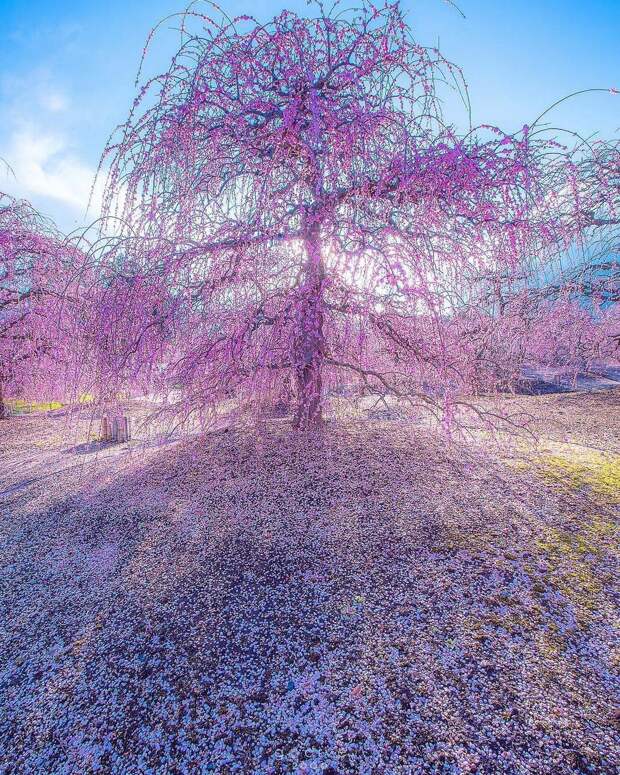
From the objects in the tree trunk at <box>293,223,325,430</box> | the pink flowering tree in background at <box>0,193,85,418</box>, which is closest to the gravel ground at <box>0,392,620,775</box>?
the tree trunk at <box>293,223,325,430</box>

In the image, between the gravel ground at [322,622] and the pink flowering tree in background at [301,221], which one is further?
the pink flowering tree in background at [301,221]

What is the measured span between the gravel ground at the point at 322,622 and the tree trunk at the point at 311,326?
72cm

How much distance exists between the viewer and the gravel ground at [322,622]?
1262 millimetres

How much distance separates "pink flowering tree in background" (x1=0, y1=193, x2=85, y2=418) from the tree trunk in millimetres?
3418

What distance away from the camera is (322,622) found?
1.75 meters

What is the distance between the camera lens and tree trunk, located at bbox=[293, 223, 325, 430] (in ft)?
9.61

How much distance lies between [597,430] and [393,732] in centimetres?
462

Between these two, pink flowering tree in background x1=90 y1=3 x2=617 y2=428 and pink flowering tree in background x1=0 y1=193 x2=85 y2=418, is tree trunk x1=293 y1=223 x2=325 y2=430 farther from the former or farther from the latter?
pink flowering tree in background x1=0 y1=193 x2=85 y2=418

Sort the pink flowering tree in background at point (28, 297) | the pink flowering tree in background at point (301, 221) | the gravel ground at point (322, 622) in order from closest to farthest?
1. the gravel ground at point (322, 622)
2. the pink flowering tree in background at point (301, 221)
3. the pink flowering tree in background at point (28, 297)

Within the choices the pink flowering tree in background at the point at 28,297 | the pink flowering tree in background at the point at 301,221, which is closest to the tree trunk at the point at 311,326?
the pink flowering tree in background at the point at 301,221

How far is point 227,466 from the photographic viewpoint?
11.7 ft

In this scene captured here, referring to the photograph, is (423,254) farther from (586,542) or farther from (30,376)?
(30,376)

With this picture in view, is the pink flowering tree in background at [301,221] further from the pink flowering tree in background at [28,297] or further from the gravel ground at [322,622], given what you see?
the pink flowering tree in background at [28,297]

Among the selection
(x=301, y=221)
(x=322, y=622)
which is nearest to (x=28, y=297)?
(x=301, y=221)
